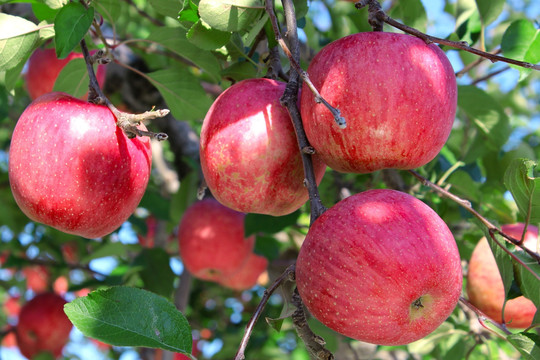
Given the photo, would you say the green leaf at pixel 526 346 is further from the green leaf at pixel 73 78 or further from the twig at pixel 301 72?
the green leaf at pixel 73 78

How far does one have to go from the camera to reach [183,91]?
127cm

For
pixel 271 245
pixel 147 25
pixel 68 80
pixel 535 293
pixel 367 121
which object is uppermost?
pixel 367 121

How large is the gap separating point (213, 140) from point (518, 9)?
404 cm

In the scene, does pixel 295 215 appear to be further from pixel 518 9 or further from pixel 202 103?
pixel 518 9

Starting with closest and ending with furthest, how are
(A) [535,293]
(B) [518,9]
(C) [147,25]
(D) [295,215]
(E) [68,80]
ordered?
(A) [535,293] < (E) [68,80] < (D) [295,215] < (C) [147,25] < (B) [518,9]

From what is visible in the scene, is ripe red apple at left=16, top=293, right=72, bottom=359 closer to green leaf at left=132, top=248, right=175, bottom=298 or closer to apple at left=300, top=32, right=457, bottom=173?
green leaf at left=132, top=248, right=175, bottom=298

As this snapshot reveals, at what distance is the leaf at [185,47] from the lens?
1.17 metres

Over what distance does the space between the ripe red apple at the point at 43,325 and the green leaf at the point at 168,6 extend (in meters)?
1.70

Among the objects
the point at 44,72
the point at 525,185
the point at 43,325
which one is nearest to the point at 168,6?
the point at 525,185

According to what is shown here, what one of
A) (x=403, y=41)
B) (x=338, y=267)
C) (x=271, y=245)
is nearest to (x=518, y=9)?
(x=271, y=245)

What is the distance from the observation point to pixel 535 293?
3.26 ft

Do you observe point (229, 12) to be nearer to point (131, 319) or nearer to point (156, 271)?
point (131, 319)

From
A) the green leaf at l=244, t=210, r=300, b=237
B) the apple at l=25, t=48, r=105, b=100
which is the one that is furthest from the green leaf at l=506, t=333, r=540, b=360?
the apple at l=25, t=48, r=105, b=100

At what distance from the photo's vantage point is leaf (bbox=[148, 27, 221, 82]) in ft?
3.84
